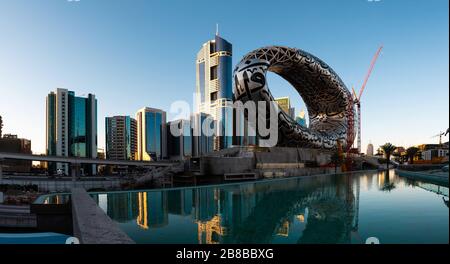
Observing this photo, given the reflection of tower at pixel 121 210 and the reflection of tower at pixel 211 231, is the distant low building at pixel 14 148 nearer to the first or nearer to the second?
the reflection of tower at pixel 121 210

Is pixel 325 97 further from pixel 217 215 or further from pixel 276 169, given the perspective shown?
pixel 217 215

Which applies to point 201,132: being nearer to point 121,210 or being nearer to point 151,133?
point 151,133

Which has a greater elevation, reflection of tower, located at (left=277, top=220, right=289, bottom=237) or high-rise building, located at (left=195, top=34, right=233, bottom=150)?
high-rise building, located at (left=195, top=34, right=233, bottom=150)

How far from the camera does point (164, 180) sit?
20.5m

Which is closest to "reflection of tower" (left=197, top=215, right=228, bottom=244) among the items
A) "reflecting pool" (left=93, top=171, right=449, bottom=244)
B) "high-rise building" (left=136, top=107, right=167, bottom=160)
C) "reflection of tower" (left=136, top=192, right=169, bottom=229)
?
"reflecting pool" (left=93, top=171, right=449, bottom=244)

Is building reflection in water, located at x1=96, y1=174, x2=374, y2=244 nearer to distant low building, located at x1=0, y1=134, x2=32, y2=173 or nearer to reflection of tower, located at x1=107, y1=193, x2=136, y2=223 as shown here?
reflection of tower, located at x1=107, y1=193, x2=136, y2=223

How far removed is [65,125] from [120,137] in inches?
1136

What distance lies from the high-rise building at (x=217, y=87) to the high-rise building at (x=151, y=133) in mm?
13881

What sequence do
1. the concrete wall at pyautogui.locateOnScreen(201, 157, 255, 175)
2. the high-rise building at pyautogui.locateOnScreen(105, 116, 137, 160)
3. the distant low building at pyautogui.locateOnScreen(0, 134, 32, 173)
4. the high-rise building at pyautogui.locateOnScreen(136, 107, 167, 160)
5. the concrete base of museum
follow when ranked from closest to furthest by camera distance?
1. the concrete wall at pyautogui.locateOnScreen(201, 157, 255, 175)
2. the concrete base of museum
3. the distant low building at pyautogui.locateOnScreen(0, 134, 32, 173)
4. the high-rise building at pyautogui.locateOnScreen(136, 107, 167, 160)
5. the high-rise building at pyautogui.locateOnScreen(105, 116, 137, 160)

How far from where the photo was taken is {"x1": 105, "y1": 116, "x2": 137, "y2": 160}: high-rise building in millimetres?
83688

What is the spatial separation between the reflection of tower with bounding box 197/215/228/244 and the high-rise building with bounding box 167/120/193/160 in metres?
62.8
